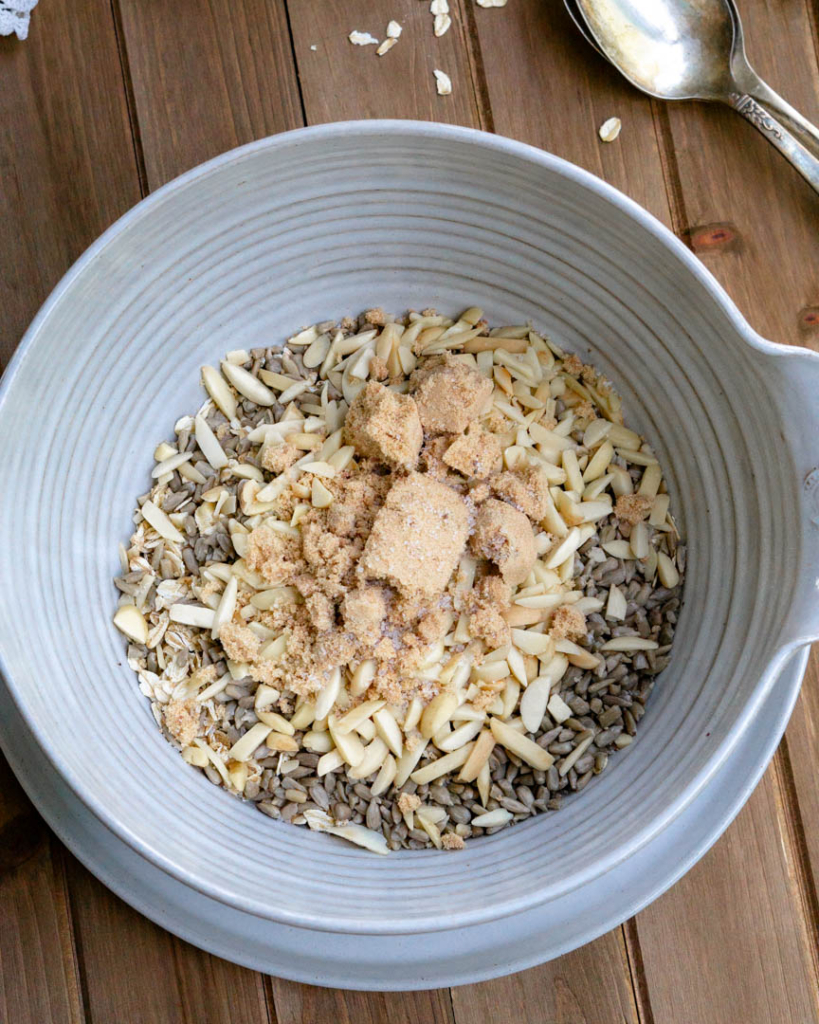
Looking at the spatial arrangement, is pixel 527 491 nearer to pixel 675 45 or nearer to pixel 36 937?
pixel 675 45

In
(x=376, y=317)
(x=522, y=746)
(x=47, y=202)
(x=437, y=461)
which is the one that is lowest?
(x=522, y=746)

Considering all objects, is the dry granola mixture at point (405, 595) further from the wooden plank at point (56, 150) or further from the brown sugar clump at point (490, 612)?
the wooden plank at point (56, 150)

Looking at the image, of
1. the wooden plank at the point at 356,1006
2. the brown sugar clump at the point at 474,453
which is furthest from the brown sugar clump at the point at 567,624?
the wooden plank at the point at 356,1006

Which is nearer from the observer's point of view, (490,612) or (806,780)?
(490,612)

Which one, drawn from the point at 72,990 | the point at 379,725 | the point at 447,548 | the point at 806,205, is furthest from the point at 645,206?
the point at 72,990

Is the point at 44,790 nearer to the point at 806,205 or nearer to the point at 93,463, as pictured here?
the point at 93,463

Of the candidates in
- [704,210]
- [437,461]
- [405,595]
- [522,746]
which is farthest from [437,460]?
[704,210]

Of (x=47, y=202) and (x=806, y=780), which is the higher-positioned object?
(x=47, y=202)
